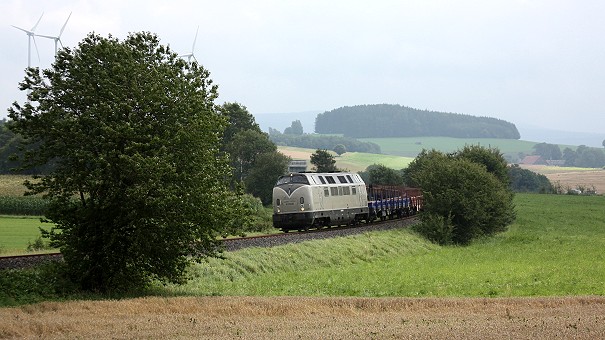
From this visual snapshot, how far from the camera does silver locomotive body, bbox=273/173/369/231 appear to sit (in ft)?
187

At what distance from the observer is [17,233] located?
59406 millimetres

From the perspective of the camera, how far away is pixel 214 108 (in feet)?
116

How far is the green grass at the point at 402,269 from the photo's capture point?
123ft

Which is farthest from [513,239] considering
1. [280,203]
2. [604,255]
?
[280,203]

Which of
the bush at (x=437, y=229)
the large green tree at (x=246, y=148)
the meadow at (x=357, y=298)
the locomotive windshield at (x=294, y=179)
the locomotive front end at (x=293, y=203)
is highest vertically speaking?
the large green tree at (x=246, y=148)

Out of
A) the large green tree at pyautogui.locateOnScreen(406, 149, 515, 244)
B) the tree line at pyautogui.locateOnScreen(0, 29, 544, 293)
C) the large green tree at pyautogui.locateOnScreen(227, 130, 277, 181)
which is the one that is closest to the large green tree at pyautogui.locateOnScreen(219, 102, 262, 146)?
the large green tree at pyautogui.locateOnScreen(227, 130, 277, 181)

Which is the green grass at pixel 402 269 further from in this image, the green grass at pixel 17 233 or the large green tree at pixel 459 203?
the green grass at pixel 17 233

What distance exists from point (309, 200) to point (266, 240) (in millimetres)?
7984

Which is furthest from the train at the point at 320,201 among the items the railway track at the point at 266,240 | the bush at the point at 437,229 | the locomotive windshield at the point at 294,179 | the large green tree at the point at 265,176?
the large green tree at the point at 265,176

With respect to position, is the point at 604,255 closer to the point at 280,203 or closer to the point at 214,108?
the point at 280,203

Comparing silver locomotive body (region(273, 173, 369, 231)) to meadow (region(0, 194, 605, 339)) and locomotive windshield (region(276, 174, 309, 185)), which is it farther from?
meadow (region(0, 194, 605, 339))

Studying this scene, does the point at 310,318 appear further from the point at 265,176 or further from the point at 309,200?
the point at 265,176

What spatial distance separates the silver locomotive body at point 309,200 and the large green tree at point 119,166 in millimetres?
24523

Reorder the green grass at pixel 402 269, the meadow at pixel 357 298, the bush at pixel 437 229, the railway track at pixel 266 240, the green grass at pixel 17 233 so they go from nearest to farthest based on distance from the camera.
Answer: the meadow at pixel 357 298
the railway track at pixel 266 240
the green grass at pixel 402 269
the green grass at pixel 17 233
the bush at pixel 437 229
